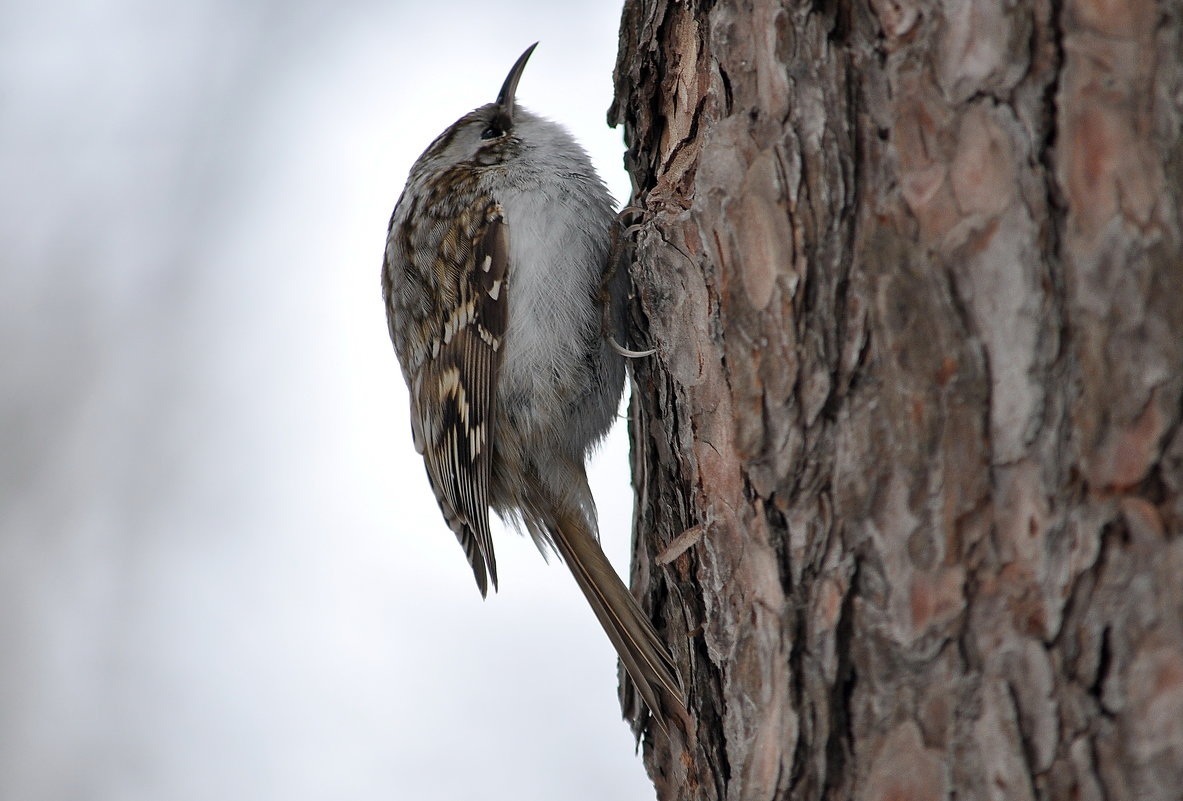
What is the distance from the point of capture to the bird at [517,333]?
6.77 ft

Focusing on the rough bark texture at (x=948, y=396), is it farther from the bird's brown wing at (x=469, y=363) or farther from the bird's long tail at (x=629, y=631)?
the bird's brown wing at (x=469, y=363)

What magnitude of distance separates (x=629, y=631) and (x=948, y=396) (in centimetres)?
92

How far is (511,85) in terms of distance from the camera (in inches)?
101

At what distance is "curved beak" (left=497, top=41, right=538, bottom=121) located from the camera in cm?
254

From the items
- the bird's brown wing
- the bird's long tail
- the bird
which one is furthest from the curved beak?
→ the bird's long tail

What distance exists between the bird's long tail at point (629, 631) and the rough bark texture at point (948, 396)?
1.22 feet

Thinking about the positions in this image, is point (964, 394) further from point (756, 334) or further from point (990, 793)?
point (990, 793)

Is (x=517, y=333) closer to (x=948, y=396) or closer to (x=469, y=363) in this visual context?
(x=469, y=363)

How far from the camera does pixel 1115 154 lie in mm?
917

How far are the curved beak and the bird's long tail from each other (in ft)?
3.72

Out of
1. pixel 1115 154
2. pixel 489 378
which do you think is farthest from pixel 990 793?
pixel 489 378

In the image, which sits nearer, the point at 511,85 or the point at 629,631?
the point at 629,631

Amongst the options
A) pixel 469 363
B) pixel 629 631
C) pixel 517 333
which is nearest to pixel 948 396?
pixel 629 631

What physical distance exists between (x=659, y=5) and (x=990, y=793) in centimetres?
125
